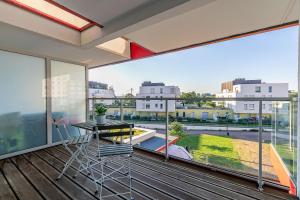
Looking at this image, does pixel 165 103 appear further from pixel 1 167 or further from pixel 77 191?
pixel 1 167

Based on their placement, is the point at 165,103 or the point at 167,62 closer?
the point at 165,103

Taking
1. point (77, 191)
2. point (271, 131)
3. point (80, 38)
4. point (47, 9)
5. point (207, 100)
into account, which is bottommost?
point (77, 191)

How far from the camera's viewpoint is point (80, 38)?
10.6 ft

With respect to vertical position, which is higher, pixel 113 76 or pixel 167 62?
pixel 167 62

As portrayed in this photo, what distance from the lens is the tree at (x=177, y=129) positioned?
297cm

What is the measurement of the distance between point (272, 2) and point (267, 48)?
12.4 meters

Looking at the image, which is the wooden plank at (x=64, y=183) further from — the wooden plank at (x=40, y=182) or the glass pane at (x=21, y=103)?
the glass pane at (x=21, y=103)

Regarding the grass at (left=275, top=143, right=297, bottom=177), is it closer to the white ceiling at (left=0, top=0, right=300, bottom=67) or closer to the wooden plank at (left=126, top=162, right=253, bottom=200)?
the wooden plank at (left=126, top=162, right=253, bottom=200)

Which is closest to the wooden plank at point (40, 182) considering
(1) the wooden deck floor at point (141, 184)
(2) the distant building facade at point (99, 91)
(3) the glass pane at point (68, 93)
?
(1) the wooden deck floor at point (141, 184)

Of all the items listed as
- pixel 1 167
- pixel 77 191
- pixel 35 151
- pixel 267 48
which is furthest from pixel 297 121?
pixel 267 48

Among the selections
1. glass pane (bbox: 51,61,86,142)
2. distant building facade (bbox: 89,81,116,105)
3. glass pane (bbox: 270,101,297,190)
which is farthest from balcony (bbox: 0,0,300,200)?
distant building facade (bbox: 89,81,116,105)

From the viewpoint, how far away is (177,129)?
10.0 feet

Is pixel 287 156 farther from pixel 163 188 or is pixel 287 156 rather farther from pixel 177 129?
pixel 163 188

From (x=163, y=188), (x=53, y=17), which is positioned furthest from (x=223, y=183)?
(x=53, y=17)
